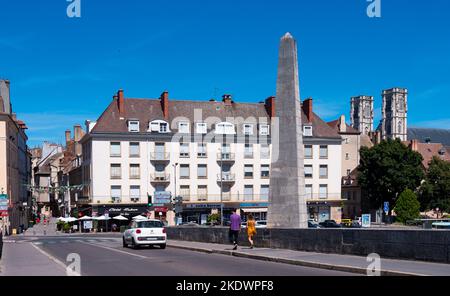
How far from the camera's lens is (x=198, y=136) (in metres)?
74.7

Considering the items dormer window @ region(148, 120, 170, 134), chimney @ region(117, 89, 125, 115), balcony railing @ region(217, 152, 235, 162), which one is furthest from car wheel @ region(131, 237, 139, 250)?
balcony railing @ region(217, 152, 235, 162)

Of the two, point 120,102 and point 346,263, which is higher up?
point 120,102

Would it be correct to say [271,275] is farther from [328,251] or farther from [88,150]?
[88,150]

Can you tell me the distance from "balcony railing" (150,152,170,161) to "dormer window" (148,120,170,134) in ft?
8.56

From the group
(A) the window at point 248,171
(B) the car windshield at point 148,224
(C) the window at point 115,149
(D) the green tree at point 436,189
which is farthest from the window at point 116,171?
(B) the car windshield at point 148,224

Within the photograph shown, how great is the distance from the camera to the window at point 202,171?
7450cm

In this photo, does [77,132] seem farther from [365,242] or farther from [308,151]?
[365,242]

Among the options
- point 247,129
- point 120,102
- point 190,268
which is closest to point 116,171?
point 120,102

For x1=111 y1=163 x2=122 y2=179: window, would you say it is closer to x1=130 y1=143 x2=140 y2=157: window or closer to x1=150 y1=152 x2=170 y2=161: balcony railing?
x1=130 y1=143 x2=140 y2=157: window

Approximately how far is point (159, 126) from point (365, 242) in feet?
183

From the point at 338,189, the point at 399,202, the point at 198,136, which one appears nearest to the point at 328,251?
the point at 399,202

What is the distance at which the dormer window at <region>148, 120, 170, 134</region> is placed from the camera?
72688 millimetres

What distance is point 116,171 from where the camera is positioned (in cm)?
7106
